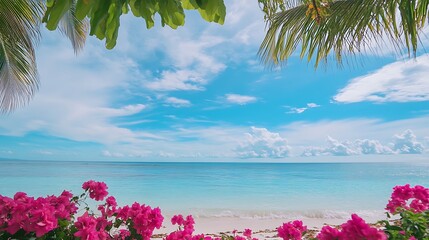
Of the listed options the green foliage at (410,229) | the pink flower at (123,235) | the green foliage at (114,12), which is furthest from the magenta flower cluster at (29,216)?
the green foliage at (410,229)

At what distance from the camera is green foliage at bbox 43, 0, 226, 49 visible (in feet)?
2.83

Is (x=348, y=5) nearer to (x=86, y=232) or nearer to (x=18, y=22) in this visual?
(x=86, y=232)

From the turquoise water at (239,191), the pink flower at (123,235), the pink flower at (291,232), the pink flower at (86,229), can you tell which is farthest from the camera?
the turquoise water at (239,191)

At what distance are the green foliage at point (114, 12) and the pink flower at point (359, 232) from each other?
0.88 metres

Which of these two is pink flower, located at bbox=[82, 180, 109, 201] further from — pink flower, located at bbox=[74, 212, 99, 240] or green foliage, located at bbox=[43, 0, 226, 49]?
green foliage, located at bbox=[43, 0, 226, 49]

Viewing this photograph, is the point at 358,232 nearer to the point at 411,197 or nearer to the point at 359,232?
the point at 359,232

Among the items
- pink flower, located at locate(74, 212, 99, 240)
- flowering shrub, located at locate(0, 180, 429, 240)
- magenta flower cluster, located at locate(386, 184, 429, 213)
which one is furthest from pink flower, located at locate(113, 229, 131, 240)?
magenta flower cluster, located at locate(386, 184, 429, 213)

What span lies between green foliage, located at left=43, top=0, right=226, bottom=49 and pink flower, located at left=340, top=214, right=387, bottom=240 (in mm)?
882

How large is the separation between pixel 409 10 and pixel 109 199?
3091 mm

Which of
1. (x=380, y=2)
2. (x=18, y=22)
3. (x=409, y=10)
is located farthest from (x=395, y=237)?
(x=18, y=22)

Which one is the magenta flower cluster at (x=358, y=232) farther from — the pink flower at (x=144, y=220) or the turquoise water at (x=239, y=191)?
the turquoise water at (x=239, y=191)

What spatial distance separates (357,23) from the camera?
332 centimetres

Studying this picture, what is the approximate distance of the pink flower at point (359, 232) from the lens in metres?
1.08

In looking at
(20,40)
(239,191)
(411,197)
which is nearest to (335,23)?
(411,197)
